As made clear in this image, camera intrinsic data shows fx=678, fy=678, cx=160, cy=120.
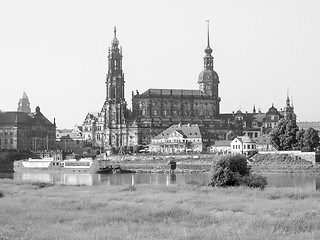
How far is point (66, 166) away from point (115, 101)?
44343mm

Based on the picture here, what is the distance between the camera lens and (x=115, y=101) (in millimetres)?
158000

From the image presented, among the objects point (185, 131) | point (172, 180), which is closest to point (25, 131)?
point (185, 131)

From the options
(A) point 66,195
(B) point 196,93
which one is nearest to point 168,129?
(B) point 196,93

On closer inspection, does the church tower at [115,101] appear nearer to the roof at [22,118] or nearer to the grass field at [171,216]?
the roof at [22,118]

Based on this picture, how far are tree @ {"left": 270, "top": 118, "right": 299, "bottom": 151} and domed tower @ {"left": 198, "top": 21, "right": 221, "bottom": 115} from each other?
5186 cm

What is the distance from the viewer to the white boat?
362ft

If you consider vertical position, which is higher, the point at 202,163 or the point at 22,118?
the point at 22,118

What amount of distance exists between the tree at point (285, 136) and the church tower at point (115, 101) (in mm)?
50243

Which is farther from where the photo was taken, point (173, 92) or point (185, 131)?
point (173, 92)

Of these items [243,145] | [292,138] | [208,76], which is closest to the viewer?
[292,138]

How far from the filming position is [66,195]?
155 ft

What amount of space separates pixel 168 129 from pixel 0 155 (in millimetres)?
36157

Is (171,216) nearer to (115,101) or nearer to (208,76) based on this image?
(115,101)

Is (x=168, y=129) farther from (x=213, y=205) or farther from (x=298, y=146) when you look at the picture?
(x=213, y=205)
